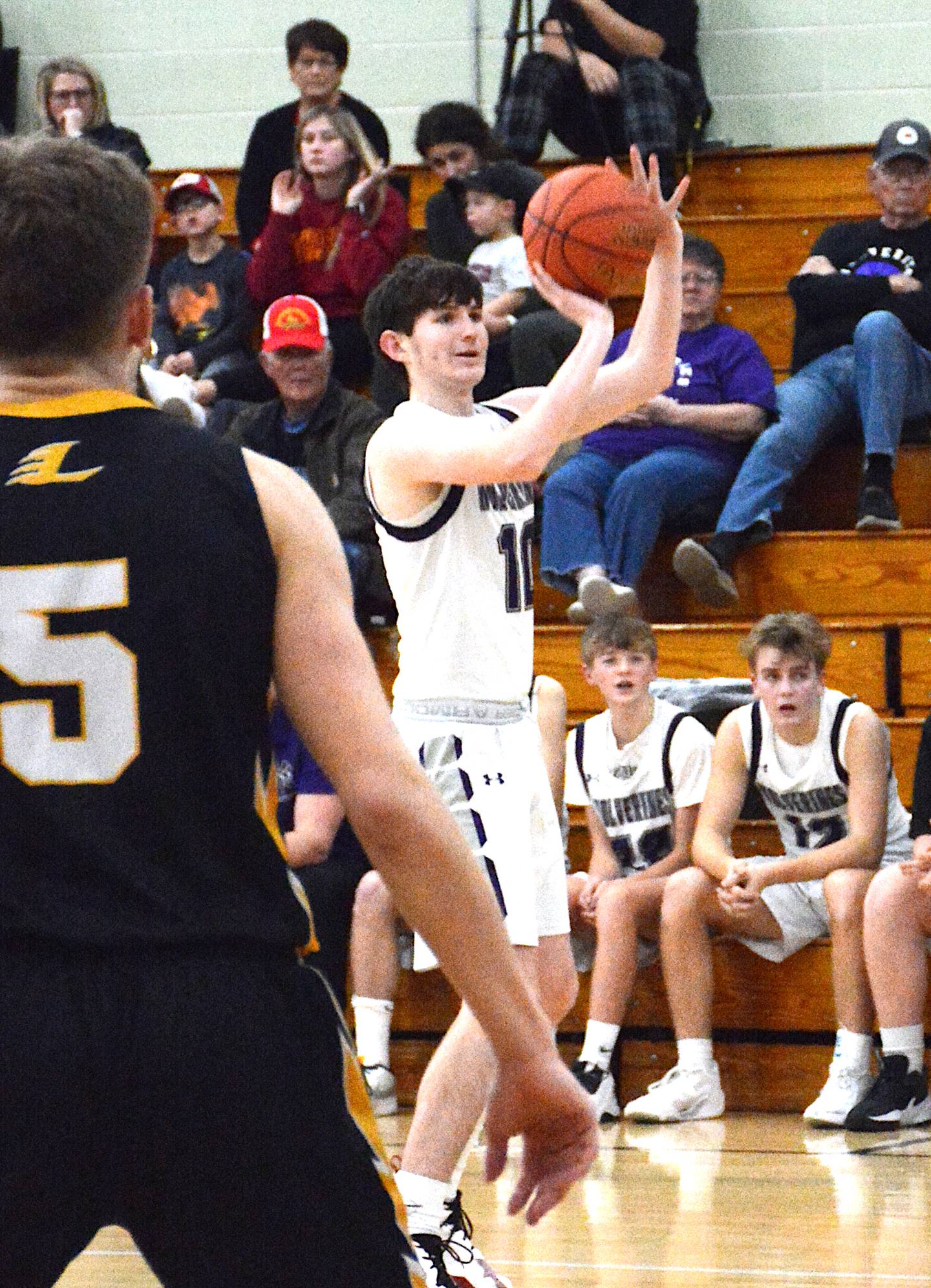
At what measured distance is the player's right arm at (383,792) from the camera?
171 centimetres

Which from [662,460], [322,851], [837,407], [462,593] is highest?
[462,593]

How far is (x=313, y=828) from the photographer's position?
603cm

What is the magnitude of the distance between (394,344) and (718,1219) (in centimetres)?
201

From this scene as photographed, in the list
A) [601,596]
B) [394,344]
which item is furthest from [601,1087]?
[394,344]

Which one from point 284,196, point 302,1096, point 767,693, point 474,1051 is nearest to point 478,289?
point 474,1051

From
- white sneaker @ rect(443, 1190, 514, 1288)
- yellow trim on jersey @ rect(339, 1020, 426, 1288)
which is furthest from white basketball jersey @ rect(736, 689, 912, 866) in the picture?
yellow trim on jersey @ rect(339, 1020, 426, 1288)

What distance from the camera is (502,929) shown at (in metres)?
1.74

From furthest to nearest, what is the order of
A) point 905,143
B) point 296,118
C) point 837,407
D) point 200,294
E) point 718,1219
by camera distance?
point 296,118 → point 200,294 → point 905,143 → point 837,407 → point 718,1219

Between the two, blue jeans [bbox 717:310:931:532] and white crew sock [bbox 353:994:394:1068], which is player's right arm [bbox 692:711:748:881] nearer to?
white crew sock [bbox 353:994:394:1068]

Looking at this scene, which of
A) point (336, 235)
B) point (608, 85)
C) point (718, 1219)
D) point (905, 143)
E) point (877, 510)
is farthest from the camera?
point (608, 85)

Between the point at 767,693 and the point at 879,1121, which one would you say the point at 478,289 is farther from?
the point at 879,1121

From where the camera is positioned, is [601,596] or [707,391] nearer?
[601,596]

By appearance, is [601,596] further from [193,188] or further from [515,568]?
[193,188]

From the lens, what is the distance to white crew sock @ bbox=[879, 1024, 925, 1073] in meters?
5.45
